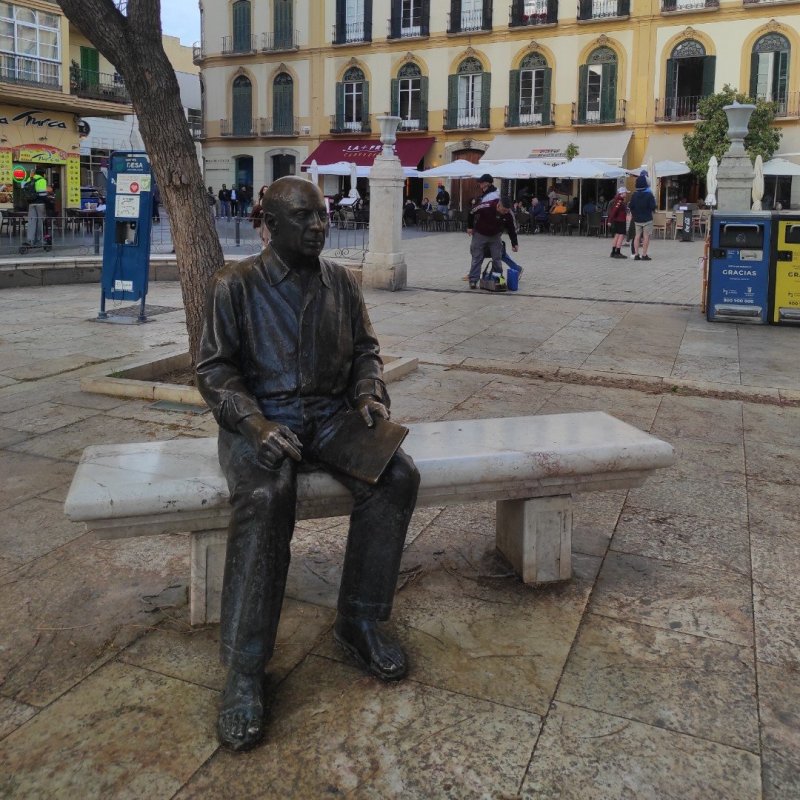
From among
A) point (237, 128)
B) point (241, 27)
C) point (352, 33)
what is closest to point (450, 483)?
point (352, 33)

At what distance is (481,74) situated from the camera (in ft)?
116

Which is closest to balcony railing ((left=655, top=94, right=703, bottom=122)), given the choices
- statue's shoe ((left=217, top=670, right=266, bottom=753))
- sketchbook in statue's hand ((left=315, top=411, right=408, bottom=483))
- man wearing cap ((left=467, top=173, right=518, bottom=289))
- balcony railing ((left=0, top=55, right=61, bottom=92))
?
balcony railing ((left=0, top=55, right=61, bottom=92))

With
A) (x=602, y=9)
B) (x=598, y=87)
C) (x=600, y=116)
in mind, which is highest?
(x=602, y=9)

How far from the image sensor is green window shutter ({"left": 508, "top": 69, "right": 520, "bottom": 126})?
114 ft

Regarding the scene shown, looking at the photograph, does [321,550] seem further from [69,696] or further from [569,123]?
[569,123]

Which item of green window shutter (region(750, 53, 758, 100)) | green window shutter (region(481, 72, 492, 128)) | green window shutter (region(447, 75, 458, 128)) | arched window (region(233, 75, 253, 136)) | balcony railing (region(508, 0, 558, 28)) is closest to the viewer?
green window shutter (region(750, 53, 758, 100))

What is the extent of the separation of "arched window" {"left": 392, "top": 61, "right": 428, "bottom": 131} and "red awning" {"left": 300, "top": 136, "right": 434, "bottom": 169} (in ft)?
2.26

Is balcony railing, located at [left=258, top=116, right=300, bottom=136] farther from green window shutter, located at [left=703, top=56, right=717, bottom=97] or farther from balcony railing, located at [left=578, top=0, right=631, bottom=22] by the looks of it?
green window shutter, located at [left=703, top=56, right=717, bottom=97]

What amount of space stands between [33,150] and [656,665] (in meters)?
28.3

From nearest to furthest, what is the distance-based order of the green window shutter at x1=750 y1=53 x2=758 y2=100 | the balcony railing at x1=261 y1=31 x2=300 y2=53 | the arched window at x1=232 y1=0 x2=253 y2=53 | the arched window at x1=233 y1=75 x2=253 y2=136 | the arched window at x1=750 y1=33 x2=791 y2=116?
1. the arched window at x1=750 y1=33 x2=791 y2=116
2. the green window shutter at x1=750 y1=53 x2=758 y2=100
3. the balcony railing at x1=261 y1=31 x2=300 y2=53
4. the arched window at x1=232 y1=0 x2=253 y2=53
5. the arched window at x1=233 y1=75 x2=253 y2=136

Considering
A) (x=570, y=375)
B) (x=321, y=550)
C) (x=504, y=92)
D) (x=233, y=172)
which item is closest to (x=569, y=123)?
(x=504, y=92)

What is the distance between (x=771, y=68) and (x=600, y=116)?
591cm

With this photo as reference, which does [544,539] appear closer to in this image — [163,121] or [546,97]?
[163,121]

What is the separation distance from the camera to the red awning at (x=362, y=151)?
119 ft
